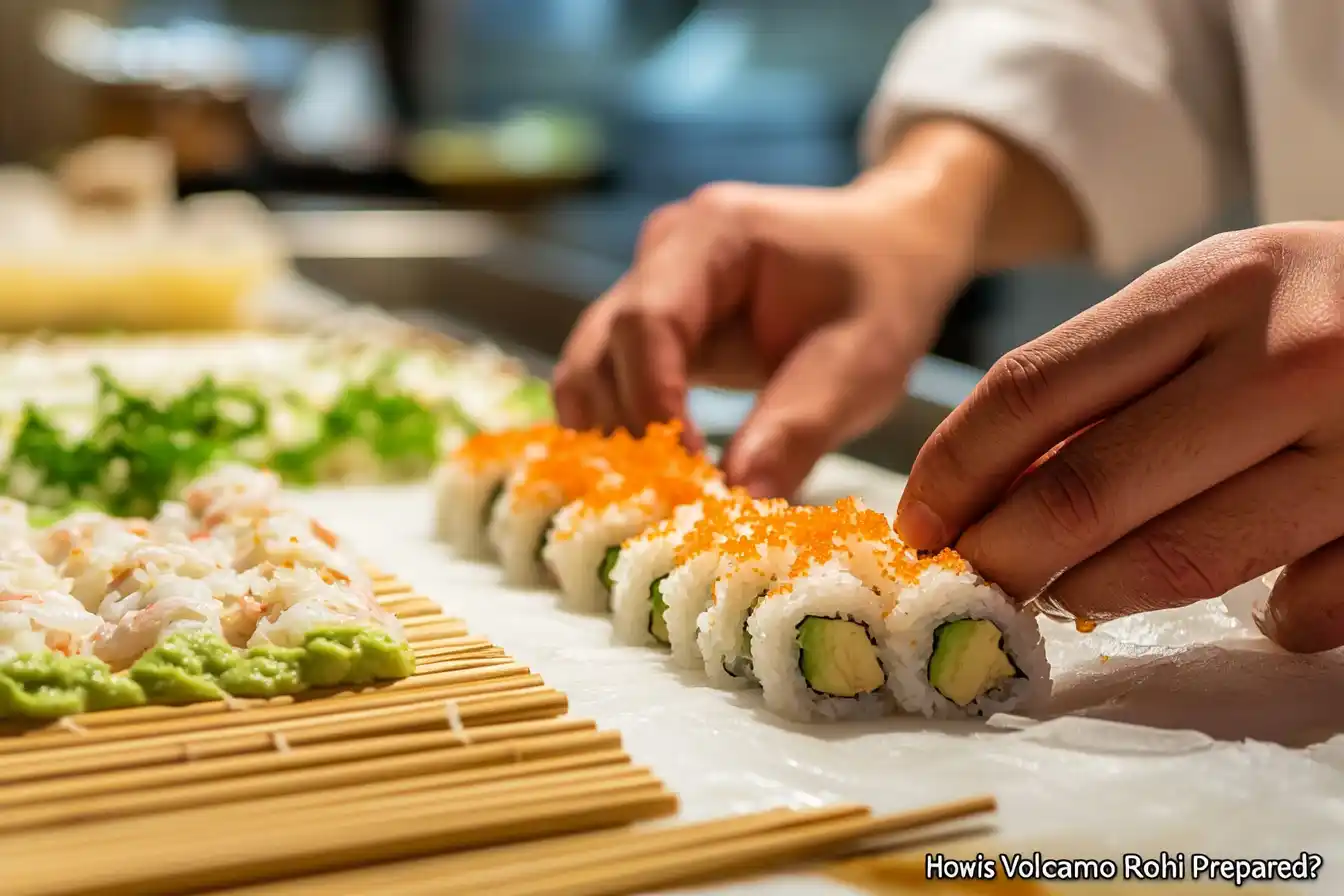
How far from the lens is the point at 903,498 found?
1.50 meters

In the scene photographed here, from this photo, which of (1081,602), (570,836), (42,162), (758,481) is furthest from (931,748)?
(42,162)

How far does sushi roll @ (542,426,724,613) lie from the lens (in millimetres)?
1842

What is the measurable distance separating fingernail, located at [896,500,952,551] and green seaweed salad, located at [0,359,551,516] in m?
1.35

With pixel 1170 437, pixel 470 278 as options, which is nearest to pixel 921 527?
pixel 1170 437

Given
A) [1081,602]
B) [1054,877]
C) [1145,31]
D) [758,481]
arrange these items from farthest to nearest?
1. [1145,31]
2. [758,481]
3. [1081,602]
4. [1054,877]

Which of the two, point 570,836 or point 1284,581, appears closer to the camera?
point 570,836

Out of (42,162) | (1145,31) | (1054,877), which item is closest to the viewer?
(1054,877)

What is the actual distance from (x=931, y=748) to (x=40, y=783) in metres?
0.77

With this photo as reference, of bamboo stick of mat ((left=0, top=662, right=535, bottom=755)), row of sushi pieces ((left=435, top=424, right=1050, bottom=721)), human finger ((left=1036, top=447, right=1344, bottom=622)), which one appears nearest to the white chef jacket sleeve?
row of sushi pieces ((left=435, top=424, right=1050, bottom=721))

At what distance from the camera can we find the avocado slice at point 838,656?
142 cm

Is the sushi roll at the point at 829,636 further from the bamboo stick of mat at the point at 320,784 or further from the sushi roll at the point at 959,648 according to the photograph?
the bamboo stick of mat at the point at 320,784

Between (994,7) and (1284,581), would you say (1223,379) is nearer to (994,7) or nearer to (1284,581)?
(1284,581)

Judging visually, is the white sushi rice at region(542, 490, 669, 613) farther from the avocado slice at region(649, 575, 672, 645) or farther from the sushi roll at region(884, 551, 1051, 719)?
the sushi roll at region(884, 551, 1051, 719)

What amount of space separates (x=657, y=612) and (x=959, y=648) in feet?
1.31
